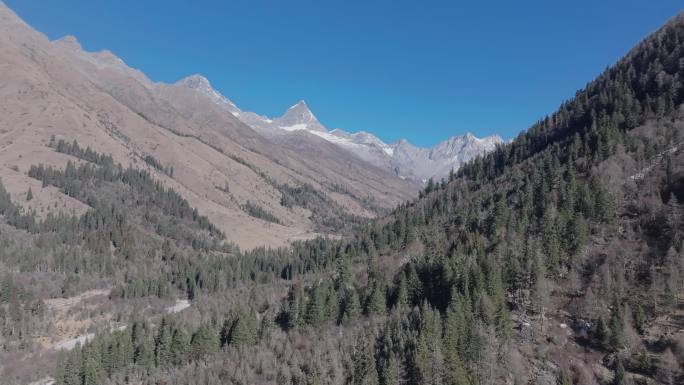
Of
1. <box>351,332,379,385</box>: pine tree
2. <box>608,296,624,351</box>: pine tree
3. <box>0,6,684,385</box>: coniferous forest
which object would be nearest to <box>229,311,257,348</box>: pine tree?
<box>0,6,684,385</box>: coniferous forest

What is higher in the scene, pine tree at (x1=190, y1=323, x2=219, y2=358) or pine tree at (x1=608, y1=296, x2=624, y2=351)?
pine tree at (x1=608, y1=296, x2=624, y2=351)

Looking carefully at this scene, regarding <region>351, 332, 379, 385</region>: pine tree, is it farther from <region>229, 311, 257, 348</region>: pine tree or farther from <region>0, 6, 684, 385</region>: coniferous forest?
<region>229, 311, 257, 348</region>: pine tree

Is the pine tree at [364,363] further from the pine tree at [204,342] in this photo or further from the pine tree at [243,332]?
the pine tree at [204,342]

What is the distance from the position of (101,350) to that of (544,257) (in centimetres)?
11144

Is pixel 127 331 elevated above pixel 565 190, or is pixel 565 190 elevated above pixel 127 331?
pixel 565 190

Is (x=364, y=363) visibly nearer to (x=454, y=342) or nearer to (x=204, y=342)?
(x=454, y=342)

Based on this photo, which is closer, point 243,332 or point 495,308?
point 495,308

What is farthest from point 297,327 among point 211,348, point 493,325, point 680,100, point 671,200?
point 680,100

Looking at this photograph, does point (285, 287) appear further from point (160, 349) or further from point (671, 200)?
point (671, 200)

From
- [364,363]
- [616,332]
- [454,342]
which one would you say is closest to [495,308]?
[454,342]

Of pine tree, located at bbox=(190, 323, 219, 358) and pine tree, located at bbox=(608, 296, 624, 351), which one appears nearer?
pine tree, located at bbox=(608, 296, 624, 351)

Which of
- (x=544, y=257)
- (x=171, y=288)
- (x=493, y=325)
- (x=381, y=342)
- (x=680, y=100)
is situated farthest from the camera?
(x=171, y=288)

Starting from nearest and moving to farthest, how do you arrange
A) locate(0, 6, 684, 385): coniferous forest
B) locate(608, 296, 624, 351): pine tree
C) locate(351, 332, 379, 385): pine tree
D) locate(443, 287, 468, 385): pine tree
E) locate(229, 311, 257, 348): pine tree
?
locate(443, 287, 468, 385): pine tree < locate(608, 296, 624, 351): pine tree < locate(0, 6, 684, 385): coniferous forest < locate(351, 332, 379, 385): pine tree < locate(229, 311, 257, 348): pine tree

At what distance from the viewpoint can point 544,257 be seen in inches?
4102
